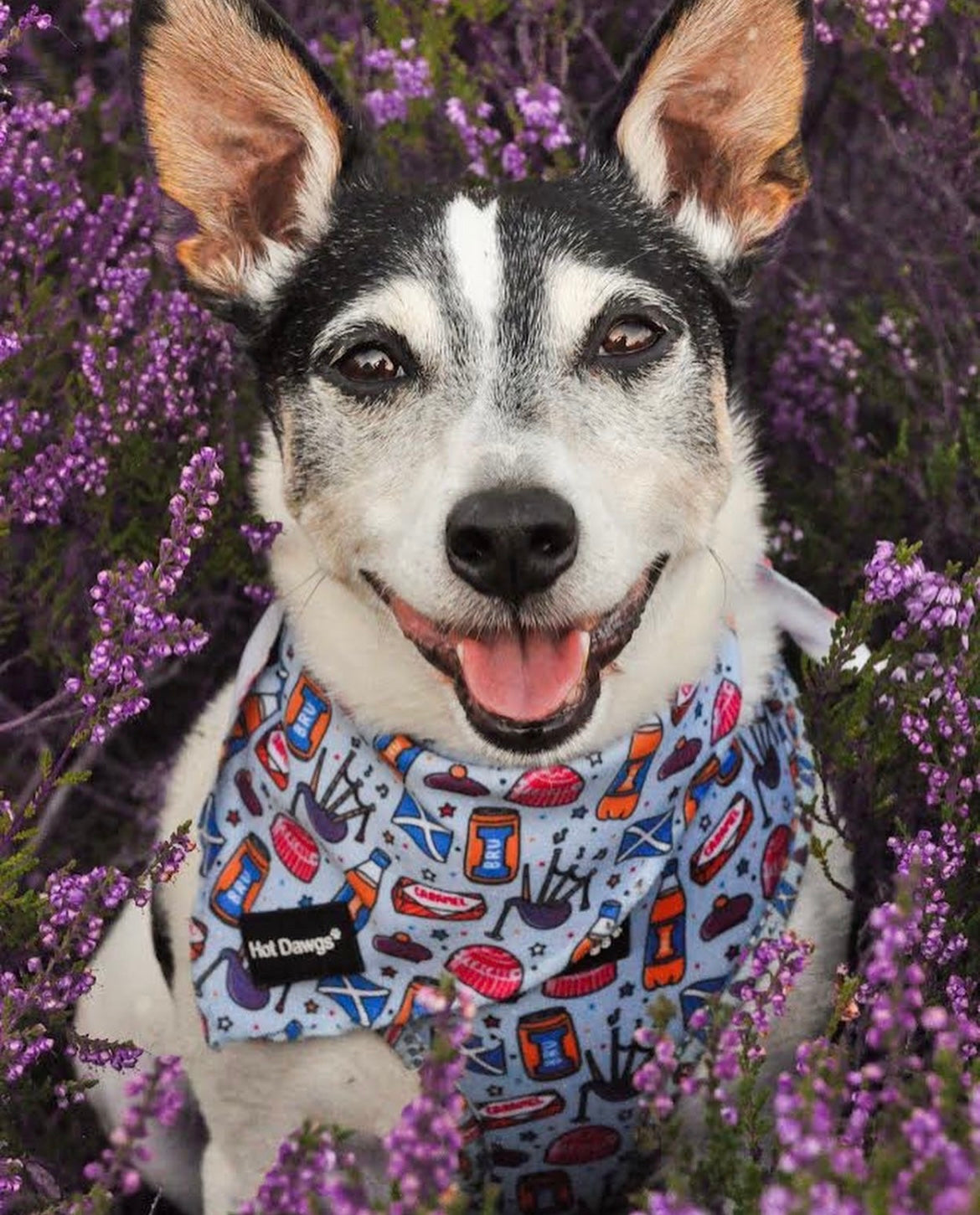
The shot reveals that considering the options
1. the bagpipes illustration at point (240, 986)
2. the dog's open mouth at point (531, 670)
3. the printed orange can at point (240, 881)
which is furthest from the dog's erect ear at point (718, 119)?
the bagpipes illustration at point (240, 986)

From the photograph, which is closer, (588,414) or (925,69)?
(588,414)

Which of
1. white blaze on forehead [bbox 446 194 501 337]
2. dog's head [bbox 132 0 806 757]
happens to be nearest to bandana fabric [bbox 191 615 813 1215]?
dog's head [bbox 132 0 806 757]

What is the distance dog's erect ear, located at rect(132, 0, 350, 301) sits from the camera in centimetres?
287

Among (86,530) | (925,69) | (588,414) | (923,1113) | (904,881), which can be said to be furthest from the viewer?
(925,69)

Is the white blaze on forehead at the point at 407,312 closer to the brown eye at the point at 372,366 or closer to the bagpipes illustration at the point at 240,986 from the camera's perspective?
the brown eye at the point at 372,366

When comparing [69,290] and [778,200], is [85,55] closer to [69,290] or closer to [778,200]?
[69,290]

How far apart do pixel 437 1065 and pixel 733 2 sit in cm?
228

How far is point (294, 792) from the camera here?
2963mm

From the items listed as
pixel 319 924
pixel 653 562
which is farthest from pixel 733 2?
pixel 319 924

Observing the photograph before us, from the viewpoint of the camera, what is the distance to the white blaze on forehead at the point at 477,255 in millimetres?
2859

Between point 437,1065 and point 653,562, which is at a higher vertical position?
point 653,562

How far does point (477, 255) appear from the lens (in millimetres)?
2900

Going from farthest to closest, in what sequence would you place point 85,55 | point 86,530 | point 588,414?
point 85,55, point 86,530, point 588,414

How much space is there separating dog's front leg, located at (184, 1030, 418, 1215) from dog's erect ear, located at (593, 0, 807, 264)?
195 cm
